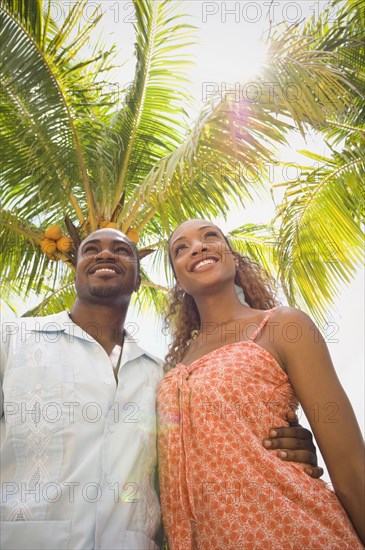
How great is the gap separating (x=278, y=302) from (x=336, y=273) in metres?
2.25

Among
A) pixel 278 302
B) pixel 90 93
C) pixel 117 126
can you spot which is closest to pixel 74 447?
pixel 278 302

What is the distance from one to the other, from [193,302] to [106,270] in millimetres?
733

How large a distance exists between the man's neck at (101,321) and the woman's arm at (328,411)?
1022mm

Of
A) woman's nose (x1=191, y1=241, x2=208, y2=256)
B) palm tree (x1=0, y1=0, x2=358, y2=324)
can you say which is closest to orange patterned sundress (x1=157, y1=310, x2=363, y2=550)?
woman's nose (x1=191, y1=241, x2=208, y2=256)

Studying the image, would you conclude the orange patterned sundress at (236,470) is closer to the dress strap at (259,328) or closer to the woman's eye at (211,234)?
the dress strap at (259,328)

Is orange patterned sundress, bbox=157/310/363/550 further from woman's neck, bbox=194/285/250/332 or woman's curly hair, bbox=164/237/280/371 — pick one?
woman's curly hair, bbox=164/237/280/371

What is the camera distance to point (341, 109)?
15.5 feet

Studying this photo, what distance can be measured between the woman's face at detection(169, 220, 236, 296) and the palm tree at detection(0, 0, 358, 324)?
1.34 m

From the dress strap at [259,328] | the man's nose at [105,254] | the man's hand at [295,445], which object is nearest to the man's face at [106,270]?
the man's nose at [105,254]

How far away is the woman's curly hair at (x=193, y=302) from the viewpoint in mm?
3692

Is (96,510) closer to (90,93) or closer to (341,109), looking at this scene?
(341,109)

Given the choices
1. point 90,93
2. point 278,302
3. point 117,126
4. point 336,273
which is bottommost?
point 278,302

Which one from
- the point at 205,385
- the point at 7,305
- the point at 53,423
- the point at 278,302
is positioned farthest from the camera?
the point at 7,305

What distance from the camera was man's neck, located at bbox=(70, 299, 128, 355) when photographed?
3316mm
